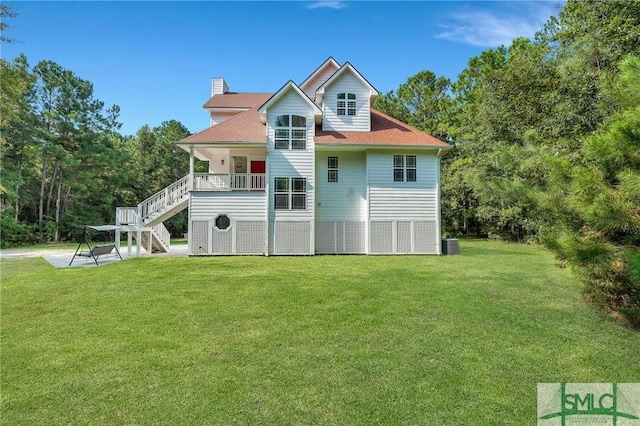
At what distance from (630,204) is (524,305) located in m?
4.04

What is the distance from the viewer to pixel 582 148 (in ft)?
13.1

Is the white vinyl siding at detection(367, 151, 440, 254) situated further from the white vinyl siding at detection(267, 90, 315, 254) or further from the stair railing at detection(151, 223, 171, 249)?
the stair railing at detection(151, 223, 171, 249)

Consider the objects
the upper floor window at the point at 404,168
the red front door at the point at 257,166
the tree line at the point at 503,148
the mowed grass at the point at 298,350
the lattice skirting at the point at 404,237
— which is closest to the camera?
the mowed grass at the point at 298,350

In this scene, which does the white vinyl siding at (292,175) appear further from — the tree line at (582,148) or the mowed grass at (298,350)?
the tree line at (582,148)

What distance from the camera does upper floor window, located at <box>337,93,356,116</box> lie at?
52.7ft

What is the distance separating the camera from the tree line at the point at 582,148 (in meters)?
3.64

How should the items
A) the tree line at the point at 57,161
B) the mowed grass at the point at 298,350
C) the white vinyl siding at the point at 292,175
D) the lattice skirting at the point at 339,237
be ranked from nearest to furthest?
the mowed grass at the point at 298,350
the white vinyl siding at the point at 292,175
the lattice skirting at the point at 339,237
the tree line at the point at 57,161

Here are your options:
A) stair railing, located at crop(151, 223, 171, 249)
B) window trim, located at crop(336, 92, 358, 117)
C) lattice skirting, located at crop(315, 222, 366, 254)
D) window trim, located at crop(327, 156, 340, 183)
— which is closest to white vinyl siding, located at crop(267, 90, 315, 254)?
lattice skirting, located at crop(315, 222, 366, 254)

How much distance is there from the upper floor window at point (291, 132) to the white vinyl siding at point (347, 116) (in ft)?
4.48

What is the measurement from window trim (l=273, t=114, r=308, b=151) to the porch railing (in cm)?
171

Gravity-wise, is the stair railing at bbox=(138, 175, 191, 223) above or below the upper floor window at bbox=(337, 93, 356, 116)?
below

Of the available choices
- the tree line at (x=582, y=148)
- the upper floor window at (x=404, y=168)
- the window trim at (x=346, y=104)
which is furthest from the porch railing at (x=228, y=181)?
the tree line at (x=582, y=148)

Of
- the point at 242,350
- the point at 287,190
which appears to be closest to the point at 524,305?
the point at 242,350

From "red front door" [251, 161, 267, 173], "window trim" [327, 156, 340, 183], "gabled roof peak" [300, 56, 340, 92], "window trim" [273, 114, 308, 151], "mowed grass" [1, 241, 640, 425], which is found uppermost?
"gabled roof peak" [300, 56, 340, 92]
